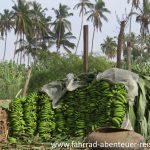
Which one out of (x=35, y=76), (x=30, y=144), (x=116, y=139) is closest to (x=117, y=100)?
(x=116, y=139)

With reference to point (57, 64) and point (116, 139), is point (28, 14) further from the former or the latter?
point (116, 139)

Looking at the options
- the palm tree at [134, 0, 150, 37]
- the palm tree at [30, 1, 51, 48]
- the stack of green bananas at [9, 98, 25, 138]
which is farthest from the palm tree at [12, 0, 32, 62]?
the stack of green bananas at [9, 98, 25, 138]

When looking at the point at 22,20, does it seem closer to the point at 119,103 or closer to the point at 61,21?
the point at 61,21

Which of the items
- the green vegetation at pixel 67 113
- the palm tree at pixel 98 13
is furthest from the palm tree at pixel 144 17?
the green vegetation at pixel 67 113

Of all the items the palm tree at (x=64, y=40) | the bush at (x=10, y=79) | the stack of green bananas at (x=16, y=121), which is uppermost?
the palm tree at (x=64, y=40)

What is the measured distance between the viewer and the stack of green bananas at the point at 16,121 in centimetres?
845

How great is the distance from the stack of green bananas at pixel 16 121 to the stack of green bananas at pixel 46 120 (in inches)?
16.0

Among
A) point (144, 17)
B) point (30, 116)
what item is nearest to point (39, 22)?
point (144, 17)

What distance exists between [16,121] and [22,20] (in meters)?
35.8

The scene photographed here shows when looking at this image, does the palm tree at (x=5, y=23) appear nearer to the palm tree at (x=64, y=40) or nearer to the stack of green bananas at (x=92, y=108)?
the palm tree at (x=64, y=40)

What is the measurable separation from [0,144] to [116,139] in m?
2.65

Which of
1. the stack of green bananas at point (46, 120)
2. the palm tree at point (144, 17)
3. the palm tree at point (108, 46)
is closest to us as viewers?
the stack of green bananas at point (46, 120)

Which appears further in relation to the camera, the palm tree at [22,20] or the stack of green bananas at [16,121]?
the palm tree at [22,20]

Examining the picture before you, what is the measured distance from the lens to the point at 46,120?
27.8ft
